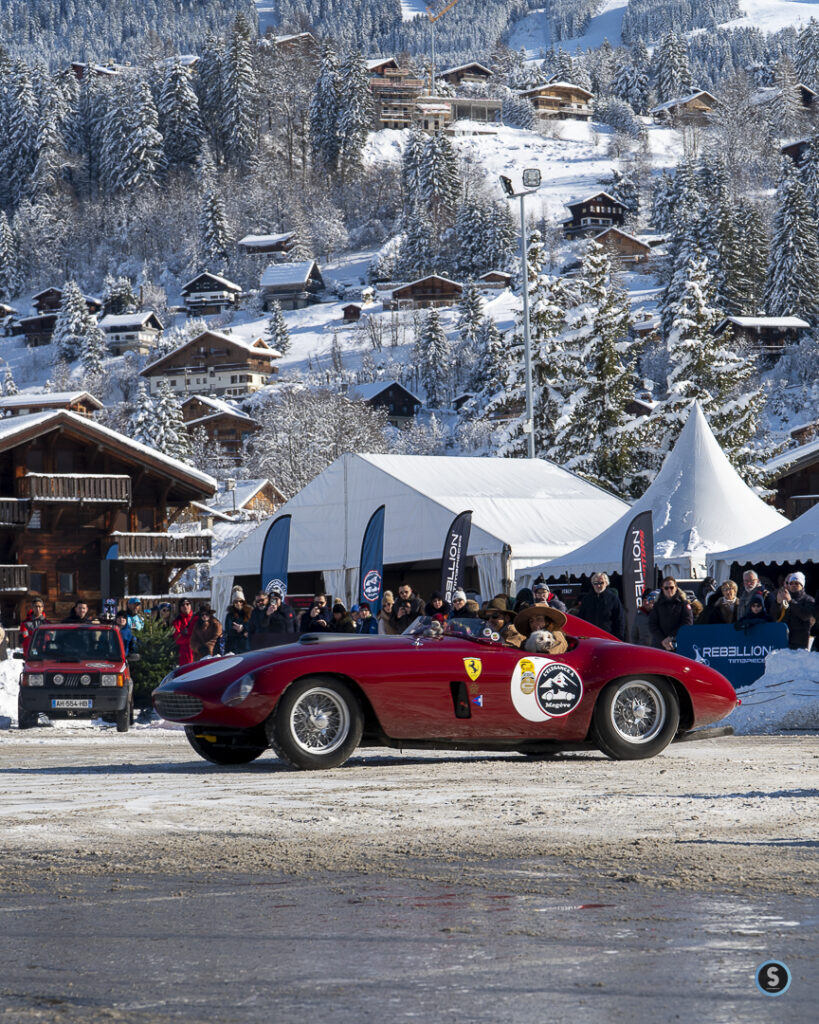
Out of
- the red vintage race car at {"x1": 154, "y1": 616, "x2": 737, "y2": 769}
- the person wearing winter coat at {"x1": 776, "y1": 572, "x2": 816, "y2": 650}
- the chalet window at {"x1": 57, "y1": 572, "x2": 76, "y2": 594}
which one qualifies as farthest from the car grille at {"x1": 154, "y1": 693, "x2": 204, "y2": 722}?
the chalet window at {"x1": 57, "y1": 572, "x2": 76, "y2": 594}

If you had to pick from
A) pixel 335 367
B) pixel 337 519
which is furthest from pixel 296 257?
pixel 337 519

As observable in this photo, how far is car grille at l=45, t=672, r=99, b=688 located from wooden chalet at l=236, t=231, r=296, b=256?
170 meters

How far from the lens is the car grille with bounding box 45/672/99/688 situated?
19.1m

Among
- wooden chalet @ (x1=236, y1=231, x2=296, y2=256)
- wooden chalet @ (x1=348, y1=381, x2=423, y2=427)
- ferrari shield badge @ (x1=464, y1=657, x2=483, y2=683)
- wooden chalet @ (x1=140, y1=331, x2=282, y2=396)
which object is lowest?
ferrari shield badge @ (x1=464, y1=657, x2=483, y2=683)

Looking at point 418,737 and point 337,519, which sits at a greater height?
point 337,519

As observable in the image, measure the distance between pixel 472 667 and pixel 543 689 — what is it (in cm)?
60

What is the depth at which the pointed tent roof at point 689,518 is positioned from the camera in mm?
26406

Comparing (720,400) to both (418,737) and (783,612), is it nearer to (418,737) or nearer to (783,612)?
(783,612)

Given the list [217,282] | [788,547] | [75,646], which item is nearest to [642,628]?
[788,547]

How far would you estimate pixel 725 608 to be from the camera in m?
18.4

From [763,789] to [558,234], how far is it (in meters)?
179

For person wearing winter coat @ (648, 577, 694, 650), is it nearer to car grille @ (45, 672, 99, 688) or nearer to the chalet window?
car grille @ (45, 672, 99, 688)

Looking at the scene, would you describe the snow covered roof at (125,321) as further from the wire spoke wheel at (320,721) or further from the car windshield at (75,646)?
the wire spoke wheel at (320,721)

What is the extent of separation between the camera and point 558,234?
604ft
